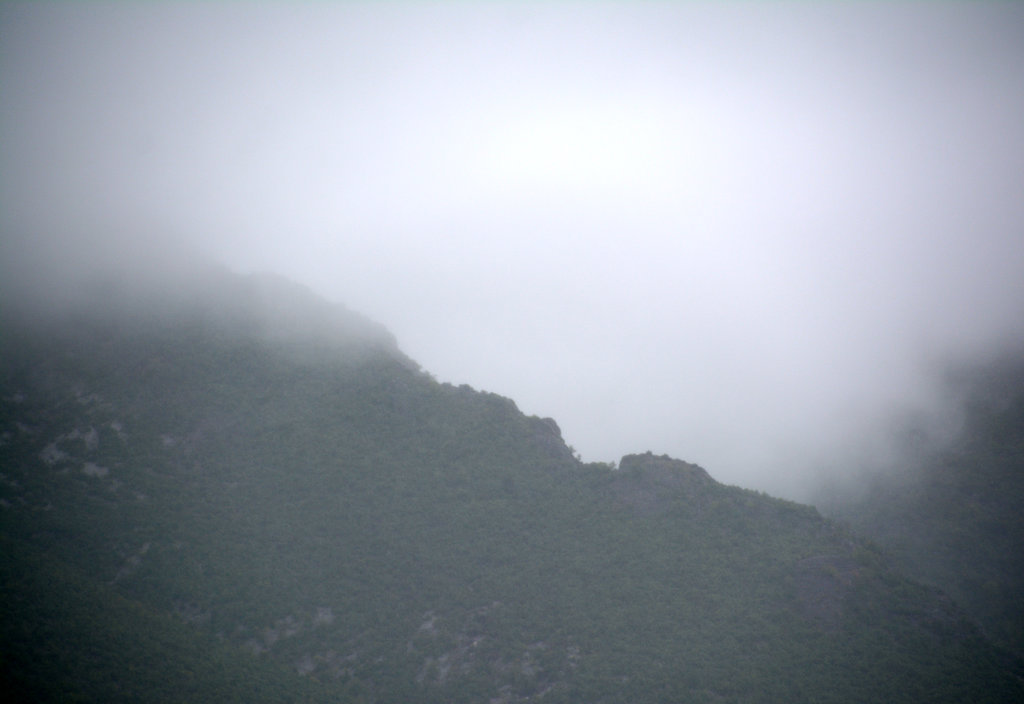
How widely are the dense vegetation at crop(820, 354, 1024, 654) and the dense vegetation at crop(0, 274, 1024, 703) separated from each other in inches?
530

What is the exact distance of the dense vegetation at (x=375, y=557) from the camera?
123 feet

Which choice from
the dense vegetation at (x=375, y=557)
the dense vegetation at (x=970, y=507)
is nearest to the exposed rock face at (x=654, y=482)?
the dense vegetation at (x=375, y=557)

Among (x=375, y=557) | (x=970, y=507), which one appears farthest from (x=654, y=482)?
(x=970, y=507)

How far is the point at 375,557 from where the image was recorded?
149 ft

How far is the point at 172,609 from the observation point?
40.3m

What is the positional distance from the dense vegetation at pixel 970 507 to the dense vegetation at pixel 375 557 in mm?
13462

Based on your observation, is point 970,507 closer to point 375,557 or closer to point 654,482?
point 654,482

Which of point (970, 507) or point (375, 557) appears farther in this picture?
point (970, 507)

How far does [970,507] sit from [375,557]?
48.2 m

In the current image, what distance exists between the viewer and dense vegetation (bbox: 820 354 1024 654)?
5425 centimetres

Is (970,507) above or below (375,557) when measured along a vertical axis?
above

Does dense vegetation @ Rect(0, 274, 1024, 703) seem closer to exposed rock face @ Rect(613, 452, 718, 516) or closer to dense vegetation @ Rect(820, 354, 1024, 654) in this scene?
exposed rock face @ Rect(613, 452, 718, 516)

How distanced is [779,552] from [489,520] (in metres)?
19.0

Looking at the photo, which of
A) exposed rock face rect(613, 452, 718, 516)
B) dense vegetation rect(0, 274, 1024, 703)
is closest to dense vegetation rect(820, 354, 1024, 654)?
dense vegetation rect(0, 274, 1024, 703)
